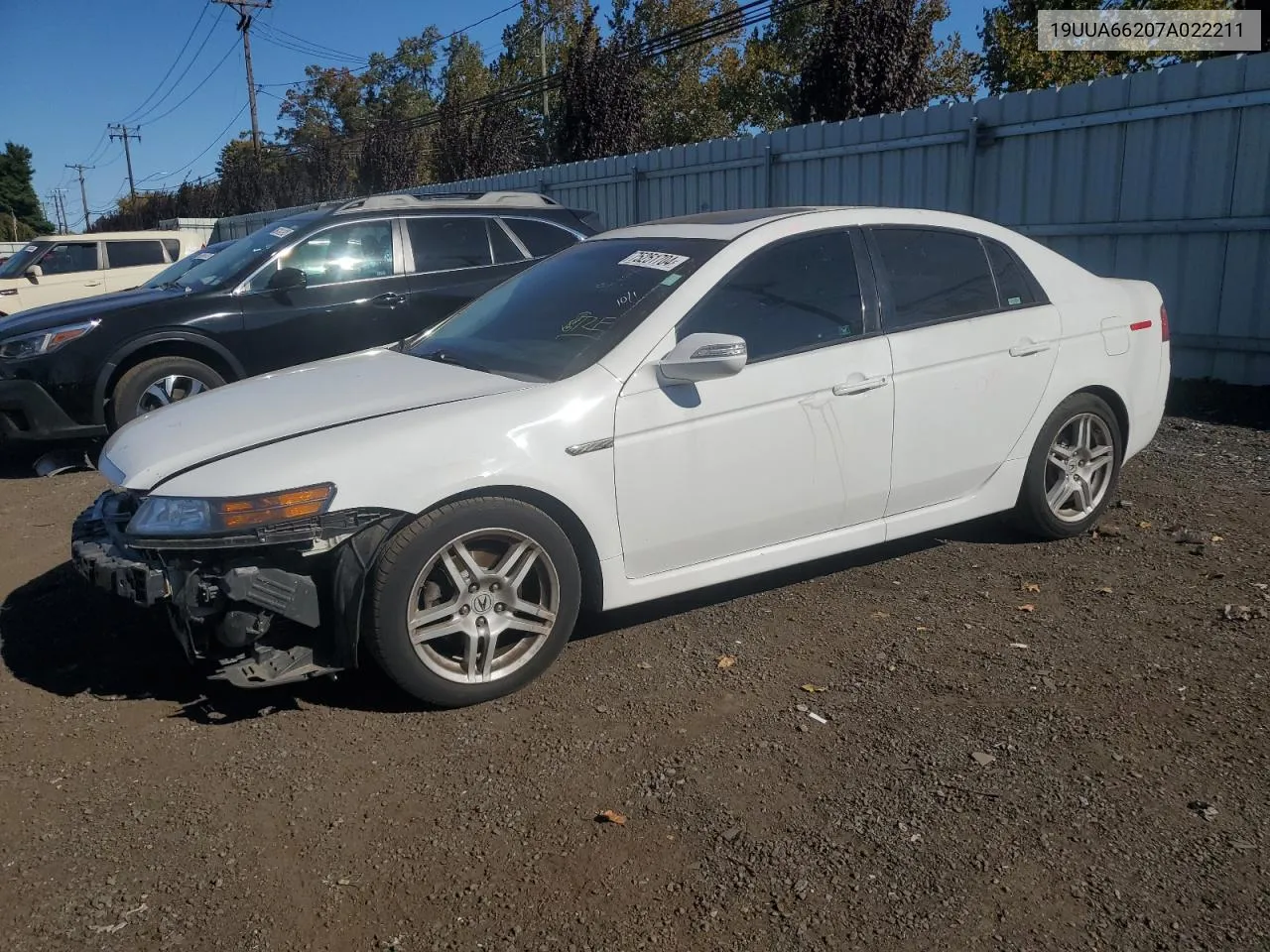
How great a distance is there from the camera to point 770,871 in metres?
2.72

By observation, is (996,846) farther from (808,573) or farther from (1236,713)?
(808,573)

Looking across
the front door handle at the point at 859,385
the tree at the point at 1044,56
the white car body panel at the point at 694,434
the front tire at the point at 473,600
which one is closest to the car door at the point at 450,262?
the white car body panel at the point at 694,434

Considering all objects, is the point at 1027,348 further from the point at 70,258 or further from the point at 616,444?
the point at 70,258

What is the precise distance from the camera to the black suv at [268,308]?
23.2ft

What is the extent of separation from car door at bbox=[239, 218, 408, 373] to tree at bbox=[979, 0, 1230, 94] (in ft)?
90.0

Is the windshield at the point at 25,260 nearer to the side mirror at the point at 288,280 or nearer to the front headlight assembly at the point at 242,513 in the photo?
the side mirror at the point at 288,280

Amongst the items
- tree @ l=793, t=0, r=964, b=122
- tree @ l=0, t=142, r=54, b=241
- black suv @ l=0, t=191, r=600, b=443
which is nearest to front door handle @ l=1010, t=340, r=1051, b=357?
black suv @ l=0, t=191, r=600, b=443

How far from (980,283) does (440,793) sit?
332cm

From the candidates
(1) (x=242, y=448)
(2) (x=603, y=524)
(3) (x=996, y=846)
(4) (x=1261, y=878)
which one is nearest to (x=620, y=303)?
(2) (x=603, y=524)

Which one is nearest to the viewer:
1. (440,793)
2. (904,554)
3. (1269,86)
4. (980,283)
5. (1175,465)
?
(440,793)

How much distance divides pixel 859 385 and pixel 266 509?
2.36 m

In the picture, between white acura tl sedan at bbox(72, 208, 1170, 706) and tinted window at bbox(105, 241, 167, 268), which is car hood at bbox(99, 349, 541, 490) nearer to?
white acura tl sedan at bbox(72, 208, 1170, 706)

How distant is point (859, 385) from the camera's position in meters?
4.27

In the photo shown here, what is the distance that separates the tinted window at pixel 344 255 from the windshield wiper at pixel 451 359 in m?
3.54
